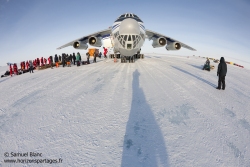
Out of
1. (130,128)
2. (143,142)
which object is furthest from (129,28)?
(143,142)

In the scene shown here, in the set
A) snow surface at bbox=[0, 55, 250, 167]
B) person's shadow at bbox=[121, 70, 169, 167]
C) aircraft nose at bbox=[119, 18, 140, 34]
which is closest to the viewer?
person's shadow at bbox=[121, 70, 169, 167]

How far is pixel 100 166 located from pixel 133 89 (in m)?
4.12

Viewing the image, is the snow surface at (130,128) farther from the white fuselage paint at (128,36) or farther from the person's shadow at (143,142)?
the white fuselage paint at (128,36)

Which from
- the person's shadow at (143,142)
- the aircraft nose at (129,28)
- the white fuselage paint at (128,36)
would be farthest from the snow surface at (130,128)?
the aircraft nose at (129,28)

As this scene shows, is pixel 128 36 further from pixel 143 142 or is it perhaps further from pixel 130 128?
pixel 143 142

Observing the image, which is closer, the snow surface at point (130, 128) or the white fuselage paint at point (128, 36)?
the snow surface at point (130, 128)

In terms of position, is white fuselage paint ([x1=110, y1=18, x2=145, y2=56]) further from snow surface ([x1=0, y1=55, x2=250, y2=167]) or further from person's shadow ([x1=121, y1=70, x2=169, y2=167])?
person's shadow ([x1=121, y1=70, x2=169, y2=167])

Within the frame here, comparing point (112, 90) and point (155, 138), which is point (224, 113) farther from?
point (112, 90)

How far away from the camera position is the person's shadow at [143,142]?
2756mm

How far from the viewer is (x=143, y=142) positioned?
3.24 meters

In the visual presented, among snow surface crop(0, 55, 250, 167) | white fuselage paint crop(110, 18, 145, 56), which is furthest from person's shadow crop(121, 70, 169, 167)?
white fuselage paint crop(110, 18, 145, 56)

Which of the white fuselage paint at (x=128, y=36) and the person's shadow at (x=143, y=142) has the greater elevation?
the white fuselage paint at (x=128, y=36)

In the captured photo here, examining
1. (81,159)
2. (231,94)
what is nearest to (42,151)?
(81,159)

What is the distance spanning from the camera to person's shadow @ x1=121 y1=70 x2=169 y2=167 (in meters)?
2.76
